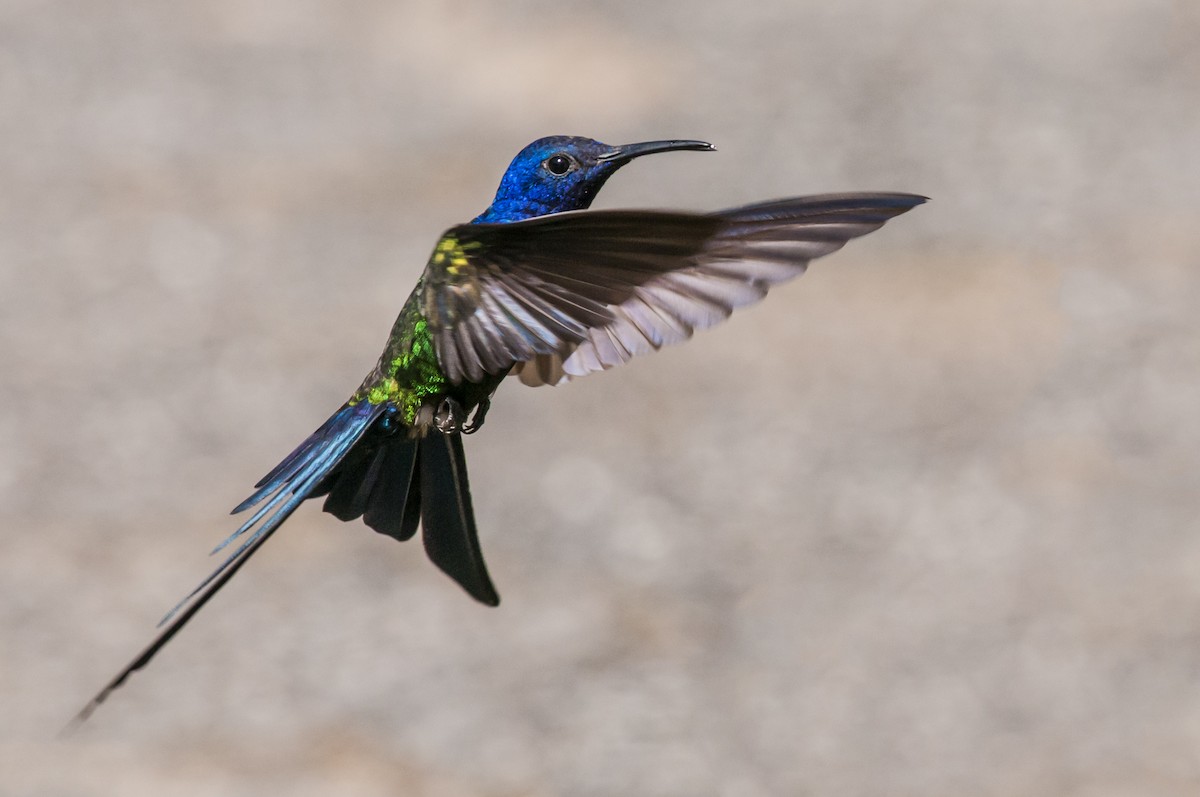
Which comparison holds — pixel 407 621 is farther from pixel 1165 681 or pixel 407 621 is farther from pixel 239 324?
pixel 1165 681

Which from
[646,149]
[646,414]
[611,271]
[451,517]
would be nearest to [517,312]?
[611,271]

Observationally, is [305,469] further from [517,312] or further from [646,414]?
[646,414]

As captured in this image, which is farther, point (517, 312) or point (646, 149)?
point (646, 149)

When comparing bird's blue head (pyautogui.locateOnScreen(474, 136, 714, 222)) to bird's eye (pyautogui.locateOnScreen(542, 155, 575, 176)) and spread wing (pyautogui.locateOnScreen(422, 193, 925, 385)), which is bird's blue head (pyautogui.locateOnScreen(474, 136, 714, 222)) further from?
spread wing (pyautogui.locateOnScreen(422, 193, 925, 385))

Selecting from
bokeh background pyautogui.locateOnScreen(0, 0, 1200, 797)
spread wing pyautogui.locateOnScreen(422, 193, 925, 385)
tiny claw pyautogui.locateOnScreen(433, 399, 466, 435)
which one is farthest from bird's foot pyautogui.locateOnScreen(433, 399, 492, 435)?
bokeh background pyautogui.locateOnScreen(0, 0, 1200, 797)

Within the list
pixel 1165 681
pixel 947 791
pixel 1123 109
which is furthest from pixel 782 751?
pixel 1123 109

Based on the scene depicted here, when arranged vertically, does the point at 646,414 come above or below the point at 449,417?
above

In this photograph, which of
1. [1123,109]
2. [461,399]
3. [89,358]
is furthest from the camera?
[1123,109]
